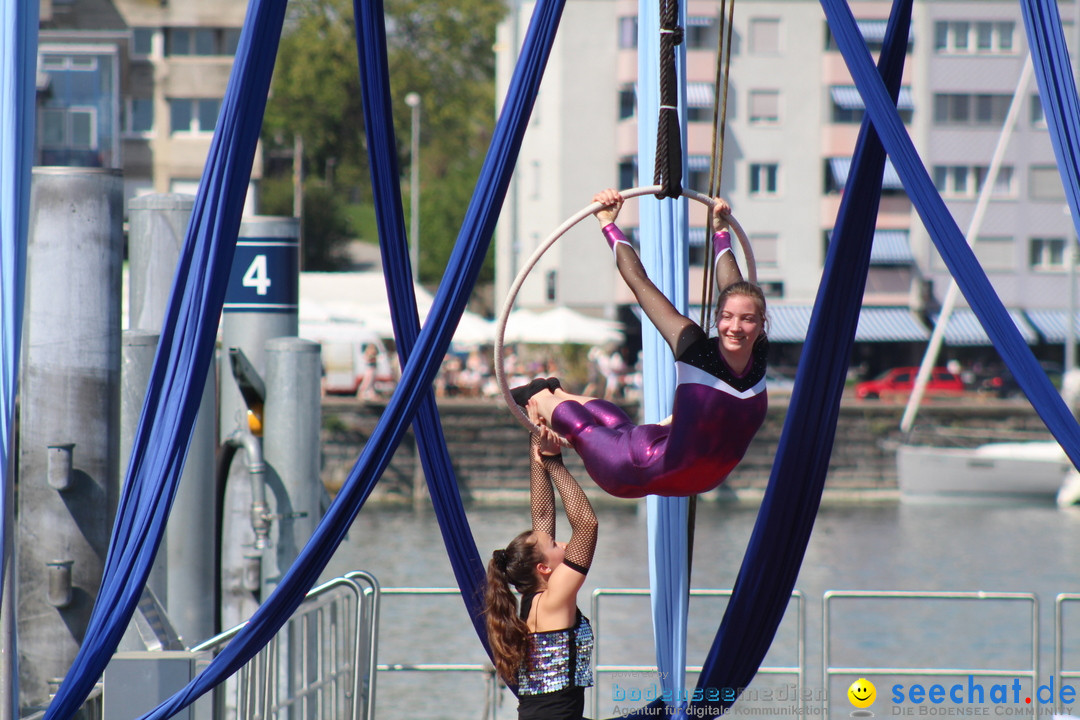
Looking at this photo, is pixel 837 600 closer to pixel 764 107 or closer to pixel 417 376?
pixel 417 376

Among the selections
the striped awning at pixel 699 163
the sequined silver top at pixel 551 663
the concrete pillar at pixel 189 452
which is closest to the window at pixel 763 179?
the striped awning at pixel 699 163

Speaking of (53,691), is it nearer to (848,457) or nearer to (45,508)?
(45,508)

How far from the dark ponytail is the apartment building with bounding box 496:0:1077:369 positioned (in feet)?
124

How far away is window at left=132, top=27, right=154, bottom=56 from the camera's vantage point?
43.4m

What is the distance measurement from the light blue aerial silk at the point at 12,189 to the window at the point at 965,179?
4191 cm

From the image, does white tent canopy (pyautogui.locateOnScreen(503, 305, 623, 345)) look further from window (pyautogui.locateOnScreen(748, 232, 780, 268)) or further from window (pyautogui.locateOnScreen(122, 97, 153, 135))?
window (pyautogui.locateOnScreen(122, 97, 153, 135))

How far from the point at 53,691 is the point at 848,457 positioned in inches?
1045

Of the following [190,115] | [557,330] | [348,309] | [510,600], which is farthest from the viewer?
[190,115]

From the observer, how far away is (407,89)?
5847cm

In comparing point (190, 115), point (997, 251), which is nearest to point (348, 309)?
point (190, 115)

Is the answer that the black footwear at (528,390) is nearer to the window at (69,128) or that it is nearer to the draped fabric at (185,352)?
the draped fabric at (185,352)

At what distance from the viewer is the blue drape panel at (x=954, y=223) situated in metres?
4.95

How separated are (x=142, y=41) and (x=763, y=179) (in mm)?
19740

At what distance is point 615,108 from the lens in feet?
143
